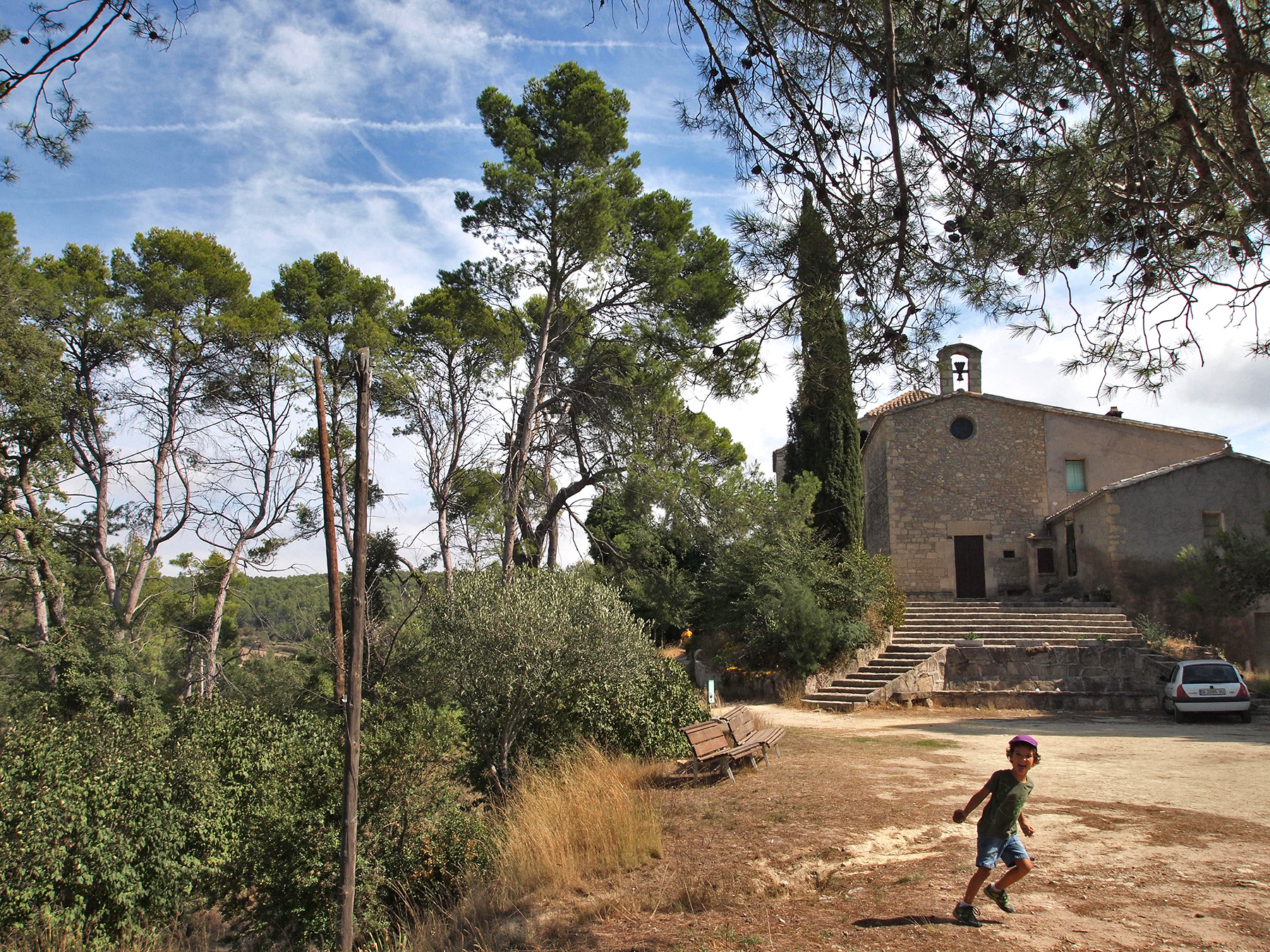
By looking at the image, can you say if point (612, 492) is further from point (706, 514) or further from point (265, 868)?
point (265, 868)

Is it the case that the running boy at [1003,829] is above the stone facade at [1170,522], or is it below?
below

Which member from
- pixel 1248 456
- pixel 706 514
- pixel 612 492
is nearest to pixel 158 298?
pixel 612 492

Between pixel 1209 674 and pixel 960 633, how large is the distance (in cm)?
605

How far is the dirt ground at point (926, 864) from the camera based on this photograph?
4.78 meters

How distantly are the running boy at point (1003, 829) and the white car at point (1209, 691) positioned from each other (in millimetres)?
11672

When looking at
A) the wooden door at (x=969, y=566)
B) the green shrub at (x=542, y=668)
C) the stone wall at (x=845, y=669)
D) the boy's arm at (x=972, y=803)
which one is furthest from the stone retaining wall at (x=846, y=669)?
the boy's arm at (x=972, y=803)

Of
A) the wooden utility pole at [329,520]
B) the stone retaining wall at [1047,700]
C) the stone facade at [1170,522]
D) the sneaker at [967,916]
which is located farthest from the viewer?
the stone facade at [1170,522]

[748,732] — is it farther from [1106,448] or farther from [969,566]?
[1106,448]

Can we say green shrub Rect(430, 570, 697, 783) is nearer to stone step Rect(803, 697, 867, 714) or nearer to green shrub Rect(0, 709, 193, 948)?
green shrub Rect(0, 709, 193, 948)

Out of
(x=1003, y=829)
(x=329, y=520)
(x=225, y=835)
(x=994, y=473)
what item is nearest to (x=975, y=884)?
(x=1003, y=829)

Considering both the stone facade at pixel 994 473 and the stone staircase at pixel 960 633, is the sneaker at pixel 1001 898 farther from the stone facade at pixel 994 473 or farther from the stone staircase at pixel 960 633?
the stone facade at pixel 994 473

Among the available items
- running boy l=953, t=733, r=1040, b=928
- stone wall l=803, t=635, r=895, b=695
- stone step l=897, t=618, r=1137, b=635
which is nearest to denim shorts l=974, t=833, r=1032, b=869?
running boy l=953, t=733, r=1040, b=928

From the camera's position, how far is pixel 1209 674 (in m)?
14.1

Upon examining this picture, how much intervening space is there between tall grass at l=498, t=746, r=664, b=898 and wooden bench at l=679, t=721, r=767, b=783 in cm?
95
